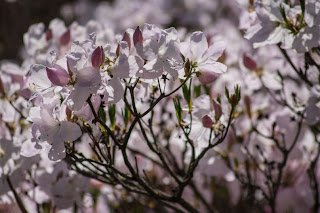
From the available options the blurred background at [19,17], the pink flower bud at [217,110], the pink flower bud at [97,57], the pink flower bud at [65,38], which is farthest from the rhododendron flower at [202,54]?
the blurred background at [19,17]

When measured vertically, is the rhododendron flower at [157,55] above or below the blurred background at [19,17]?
above

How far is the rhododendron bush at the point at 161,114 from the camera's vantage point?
0.84 metres

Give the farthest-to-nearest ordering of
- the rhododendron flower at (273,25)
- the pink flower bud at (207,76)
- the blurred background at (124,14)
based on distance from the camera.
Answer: the blurred background at (124,14), the rhododendron flower at (273,25), the pink flower bud at (207,76)

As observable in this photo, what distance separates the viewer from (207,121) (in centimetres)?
99

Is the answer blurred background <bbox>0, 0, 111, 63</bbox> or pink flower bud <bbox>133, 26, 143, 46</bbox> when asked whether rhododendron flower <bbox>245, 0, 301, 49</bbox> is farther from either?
blurred background <bbox>0, 0, 111, 63</bbox>

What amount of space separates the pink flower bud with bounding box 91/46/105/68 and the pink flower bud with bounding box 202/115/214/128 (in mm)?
323

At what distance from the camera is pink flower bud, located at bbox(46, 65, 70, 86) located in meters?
0.79

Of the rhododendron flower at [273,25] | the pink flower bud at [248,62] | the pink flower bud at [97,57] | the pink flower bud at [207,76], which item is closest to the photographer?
the pink flower bud at [97,57]

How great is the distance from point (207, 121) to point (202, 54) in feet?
0.58

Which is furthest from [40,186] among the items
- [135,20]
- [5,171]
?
[135,20]

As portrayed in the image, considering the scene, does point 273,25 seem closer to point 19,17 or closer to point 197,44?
point 197,44

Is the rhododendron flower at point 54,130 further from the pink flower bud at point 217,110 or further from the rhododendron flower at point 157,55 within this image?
the pink flower bud at point 217,110

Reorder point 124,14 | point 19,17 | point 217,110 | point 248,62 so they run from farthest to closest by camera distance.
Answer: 1. point 19,17
2. point 124,14
3. point 248,62
4. point 217,110

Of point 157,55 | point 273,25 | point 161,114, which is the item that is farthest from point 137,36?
point 161,114
